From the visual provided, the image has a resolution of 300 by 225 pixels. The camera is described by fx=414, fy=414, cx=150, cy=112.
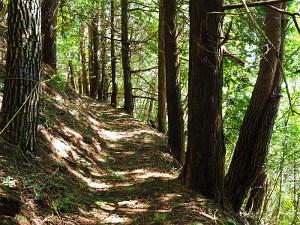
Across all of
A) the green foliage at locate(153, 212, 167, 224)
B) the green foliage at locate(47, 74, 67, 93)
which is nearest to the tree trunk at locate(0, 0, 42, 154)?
the green foliage at locate(153, 212, 167, 224)

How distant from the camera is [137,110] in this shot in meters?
36.2

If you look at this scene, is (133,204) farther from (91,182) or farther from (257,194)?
(257,194)

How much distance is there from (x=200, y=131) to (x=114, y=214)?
1.91 m

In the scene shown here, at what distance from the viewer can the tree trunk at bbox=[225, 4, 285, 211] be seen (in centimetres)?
723

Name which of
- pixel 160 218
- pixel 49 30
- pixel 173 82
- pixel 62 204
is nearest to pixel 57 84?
pixel 49 30

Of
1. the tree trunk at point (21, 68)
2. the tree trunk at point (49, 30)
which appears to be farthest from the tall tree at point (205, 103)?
the tree trunk at point (49, 30)

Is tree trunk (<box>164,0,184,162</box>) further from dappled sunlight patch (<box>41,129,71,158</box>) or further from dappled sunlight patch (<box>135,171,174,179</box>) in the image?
dappled sunlight patch (<box>41,129,71,158</box>)

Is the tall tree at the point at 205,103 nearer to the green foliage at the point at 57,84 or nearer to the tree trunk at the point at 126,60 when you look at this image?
the green foliage at the point at 57,84

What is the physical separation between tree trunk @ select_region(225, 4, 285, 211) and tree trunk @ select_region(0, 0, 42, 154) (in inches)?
148

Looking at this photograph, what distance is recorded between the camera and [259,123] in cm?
744

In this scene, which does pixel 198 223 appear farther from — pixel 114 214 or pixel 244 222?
pixel 244 222

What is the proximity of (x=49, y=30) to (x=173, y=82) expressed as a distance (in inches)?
175

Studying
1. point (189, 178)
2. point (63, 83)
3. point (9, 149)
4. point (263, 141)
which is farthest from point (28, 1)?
point (63, 83)

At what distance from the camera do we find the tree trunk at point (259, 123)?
7.23 metres
